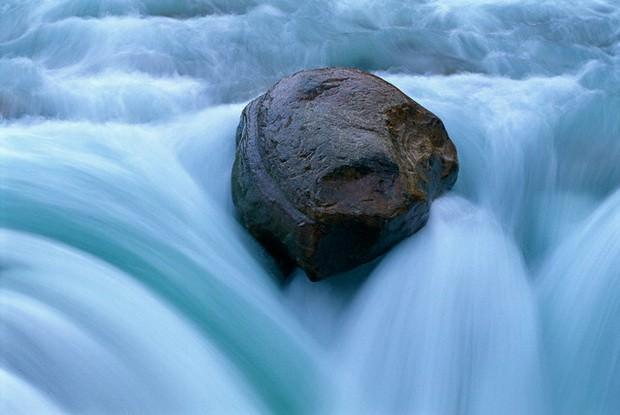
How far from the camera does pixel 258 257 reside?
3.85 metres

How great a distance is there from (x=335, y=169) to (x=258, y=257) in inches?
26.7

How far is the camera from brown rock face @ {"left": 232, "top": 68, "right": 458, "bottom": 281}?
3457 millimetres

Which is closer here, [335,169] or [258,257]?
[335,169]

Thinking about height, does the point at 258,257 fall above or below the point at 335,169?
below

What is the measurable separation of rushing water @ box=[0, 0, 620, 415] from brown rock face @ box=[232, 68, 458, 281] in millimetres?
206

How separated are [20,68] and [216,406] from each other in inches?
124

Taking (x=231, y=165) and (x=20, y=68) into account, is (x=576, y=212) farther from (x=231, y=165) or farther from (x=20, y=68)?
(x=20, y=68)

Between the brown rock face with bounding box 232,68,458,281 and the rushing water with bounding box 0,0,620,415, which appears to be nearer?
Answer: the rushing water with bounding box 0,0,620,415

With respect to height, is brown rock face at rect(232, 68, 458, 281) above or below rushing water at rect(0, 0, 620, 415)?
above

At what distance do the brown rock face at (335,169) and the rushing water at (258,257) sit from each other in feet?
0.68

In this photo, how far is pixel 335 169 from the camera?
349 cm

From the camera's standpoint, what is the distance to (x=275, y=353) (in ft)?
11.5

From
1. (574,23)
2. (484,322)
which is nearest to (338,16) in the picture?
(574,23)

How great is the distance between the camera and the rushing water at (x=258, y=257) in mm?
3217
